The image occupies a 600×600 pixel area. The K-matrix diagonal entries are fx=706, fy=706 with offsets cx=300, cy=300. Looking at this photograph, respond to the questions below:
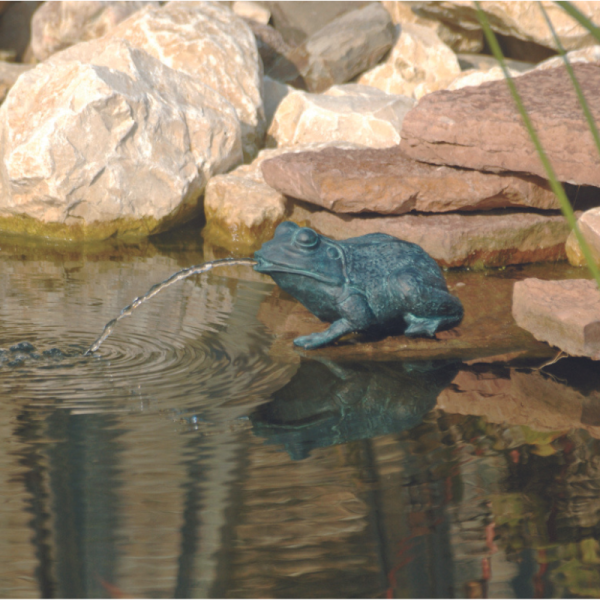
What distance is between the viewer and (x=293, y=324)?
4285 millimetres

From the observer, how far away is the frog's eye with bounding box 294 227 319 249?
3.73 metres

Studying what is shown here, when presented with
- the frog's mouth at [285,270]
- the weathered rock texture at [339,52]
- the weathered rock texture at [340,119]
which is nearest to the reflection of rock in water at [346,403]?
the frog's mouth at [285,270]

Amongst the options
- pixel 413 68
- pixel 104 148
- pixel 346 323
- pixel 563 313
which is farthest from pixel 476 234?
pixel 413 68

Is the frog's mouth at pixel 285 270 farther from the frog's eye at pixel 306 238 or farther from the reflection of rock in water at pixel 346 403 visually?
the reflection of rock in water at pixel 346 403

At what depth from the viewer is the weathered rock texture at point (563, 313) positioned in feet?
11.3

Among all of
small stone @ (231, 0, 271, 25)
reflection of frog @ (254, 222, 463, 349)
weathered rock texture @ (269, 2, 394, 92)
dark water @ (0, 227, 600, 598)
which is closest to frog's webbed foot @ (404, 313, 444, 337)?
reflection of frog @ (254, 222, 463, 349)

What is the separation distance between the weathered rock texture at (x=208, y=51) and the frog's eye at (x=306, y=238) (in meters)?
4.31

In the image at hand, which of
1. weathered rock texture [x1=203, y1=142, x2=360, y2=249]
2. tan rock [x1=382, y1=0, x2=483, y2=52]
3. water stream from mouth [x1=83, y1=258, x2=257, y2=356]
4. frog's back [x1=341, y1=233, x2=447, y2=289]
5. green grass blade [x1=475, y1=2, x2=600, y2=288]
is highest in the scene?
green grass blade [x1=475, y1=2, x2=600, y2=288]

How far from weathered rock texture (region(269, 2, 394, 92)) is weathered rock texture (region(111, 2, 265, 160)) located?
1839 mm

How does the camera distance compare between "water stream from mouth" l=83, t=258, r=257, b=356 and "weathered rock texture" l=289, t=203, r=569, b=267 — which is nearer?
"water stream from mouth" l=83, t=258, r=257, b=356

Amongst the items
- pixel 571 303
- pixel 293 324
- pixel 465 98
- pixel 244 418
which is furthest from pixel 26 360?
pixel 465 98

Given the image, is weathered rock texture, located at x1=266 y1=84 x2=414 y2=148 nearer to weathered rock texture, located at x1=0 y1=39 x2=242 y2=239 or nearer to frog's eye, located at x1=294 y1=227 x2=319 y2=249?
weathered rock texture, located at x1=0 y1=39 x2=242 y2=239

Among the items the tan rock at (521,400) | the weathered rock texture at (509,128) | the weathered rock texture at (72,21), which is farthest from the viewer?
the weathered rock texture at (72,21)

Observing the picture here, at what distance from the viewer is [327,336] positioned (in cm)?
382
